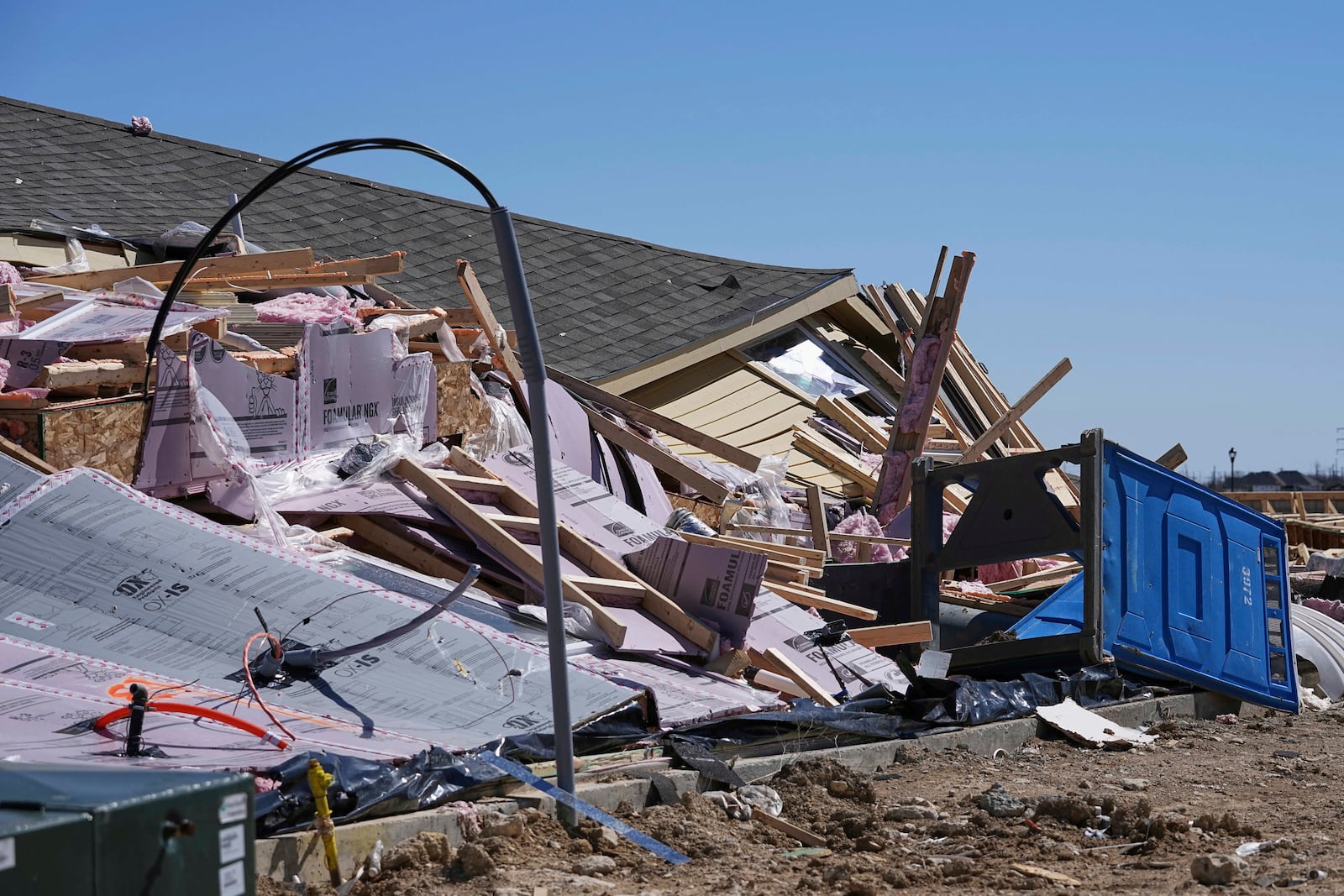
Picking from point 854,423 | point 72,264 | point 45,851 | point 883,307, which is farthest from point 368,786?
point 883,307

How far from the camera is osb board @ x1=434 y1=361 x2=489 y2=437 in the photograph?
10.3m

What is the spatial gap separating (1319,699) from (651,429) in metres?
6.24

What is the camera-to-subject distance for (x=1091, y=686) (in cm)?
841

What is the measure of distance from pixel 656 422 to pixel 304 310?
10.8ft

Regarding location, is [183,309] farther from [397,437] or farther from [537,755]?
[537,755]

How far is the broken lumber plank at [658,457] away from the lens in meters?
11.1

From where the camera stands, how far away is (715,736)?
6.43 meters

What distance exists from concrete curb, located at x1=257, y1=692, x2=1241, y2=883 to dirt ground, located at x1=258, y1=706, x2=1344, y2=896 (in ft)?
0.31

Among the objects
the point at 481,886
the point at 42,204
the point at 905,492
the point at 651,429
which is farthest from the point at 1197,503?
the point at 42,204

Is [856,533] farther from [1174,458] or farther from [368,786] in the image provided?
[368,786]

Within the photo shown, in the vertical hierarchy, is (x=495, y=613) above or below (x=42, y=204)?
below

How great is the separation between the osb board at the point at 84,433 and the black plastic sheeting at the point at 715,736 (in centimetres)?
351

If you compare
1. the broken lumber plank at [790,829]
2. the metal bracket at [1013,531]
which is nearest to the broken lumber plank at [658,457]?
the metal bracket at [1013,531]

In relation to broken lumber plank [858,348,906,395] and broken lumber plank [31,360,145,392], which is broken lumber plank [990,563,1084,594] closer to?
broken lumber plank [858,348,906,395]
